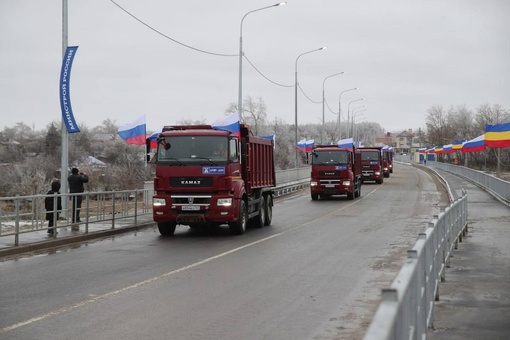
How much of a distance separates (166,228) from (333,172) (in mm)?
18167

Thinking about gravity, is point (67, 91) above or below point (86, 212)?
above

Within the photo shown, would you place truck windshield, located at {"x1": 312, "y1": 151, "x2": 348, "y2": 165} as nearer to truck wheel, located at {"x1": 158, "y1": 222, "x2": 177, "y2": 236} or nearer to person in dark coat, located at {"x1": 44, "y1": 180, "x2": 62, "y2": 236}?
truck wheel, located at {"x1": 158, "y1": 222, "x2": 177, "y2": 236}

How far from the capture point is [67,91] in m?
19.3

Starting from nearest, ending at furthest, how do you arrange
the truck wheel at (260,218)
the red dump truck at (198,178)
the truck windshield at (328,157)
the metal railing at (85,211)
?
the metal railing at (85,211), the red dump truck at (198,178), the truck wheel at (260,218), the truck windshield at (328,157)

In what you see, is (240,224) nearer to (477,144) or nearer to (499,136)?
(499,136)

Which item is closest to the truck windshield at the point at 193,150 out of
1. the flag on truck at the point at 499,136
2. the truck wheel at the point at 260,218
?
the truck wheel at the point at 260,218

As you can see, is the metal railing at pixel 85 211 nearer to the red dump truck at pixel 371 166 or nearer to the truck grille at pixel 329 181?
the truck grille at pixel 329 181

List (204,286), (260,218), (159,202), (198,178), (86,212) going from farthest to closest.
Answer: (260,218) → (86,212) → (159,202) → (198,178) → (204,286)

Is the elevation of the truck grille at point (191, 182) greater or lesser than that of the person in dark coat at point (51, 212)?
greater

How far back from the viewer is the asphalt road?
24.6 feet

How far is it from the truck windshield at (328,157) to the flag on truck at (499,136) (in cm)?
723

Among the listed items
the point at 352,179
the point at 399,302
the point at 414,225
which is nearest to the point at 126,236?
the point at 414,225

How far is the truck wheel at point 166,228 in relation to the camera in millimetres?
18922

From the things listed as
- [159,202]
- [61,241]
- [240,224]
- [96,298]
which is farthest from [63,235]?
[96,298]
